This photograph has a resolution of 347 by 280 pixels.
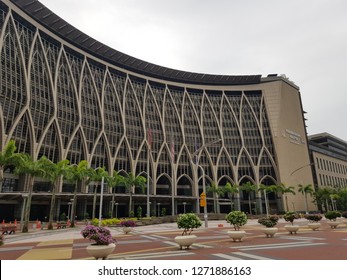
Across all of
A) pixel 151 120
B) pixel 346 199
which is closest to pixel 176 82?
pixel 151 120

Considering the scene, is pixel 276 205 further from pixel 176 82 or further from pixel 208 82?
pixel 176 82

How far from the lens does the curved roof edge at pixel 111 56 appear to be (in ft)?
209

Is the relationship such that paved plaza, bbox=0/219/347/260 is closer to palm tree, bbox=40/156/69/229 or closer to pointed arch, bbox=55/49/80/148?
palm tree, bbox=40/156/69/229

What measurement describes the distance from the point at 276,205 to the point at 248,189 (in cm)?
2062

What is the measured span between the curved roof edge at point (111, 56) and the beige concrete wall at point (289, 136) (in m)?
10.3

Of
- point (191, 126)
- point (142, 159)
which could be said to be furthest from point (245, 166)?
point (142, 159)

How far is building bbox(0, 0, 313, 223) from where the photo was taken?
2282 inches

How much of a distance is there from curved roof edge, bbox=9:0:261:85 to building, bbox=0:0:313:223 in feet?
1.01

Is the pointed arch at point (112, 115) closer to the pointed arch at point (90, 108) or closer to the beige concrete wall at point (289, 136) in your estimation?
the pointed arch at point (90, 108)

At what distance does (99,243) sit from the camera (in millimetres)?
11844

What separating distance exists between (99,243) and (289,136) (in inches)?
4108

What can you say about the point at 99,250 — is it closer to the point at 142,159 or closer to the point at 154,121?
the point at 142,159

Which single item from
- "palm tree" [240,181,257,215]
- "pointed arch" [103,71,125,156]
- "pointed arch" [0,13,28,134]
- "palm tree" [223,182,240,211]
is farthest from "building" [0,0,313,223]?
"palm tree" [223,182,240,211]

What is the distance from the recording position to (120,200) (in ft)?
236
